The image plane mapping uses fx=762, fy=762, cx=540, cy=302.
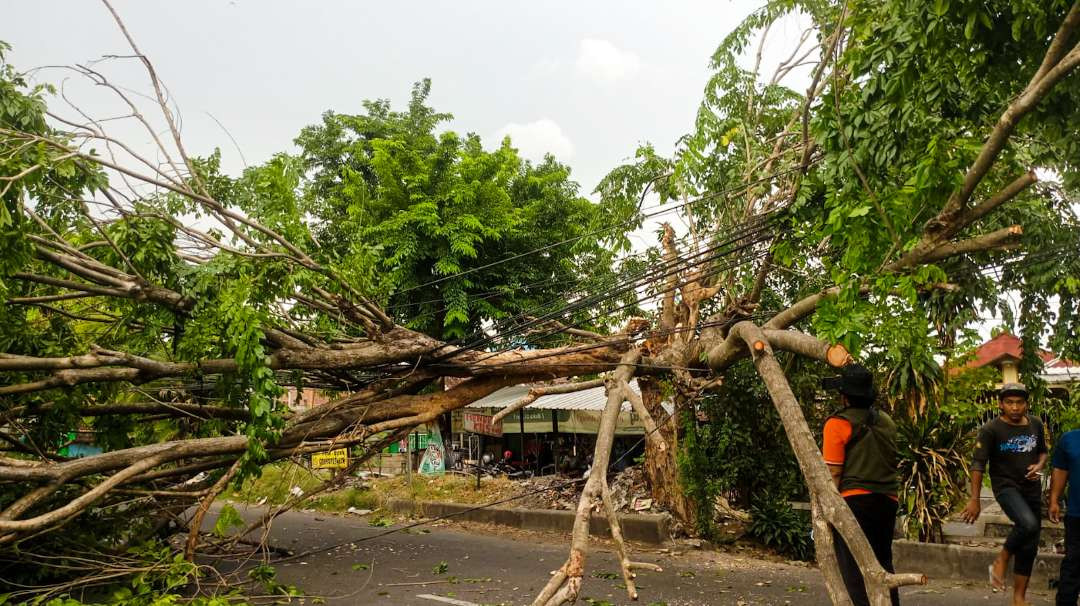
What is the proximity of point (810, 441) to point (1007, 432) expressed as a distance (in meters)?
1.95

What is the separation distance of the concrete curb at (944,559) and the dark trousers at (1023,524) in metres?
1.86

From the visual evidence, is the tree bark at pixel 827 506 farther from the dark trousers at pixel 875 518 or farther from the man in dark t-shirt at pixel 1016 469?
the man in dark t-shirt at pixel 1016 469

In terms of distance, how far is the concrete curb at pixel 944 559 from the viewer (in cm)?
729

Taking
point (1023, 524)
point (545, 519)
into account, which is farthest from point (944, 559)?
point (545, 519)

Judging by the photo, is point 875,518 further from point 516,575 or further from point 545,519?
point 545,519

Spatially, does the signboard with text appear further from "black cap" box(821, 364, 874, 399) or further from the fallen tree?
"black cap" box(821, 364, 874, 399)

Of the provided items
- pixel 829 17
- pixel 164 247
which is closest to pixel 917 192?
pixel 829 17

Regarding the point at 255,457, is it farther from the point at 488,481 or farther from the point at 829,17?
the point at 488,481

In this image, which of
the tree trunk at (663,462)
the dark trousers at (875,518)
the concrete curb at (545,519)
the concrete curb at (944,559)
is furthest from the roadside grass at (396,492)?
the dark trousers at (875,518)

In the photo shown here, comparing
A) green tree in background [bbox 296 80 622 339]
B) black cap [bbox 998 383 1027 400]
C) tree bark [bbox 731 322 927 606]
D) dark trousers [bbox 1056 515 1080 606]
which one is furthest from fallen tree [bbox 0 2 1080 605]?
green tree in background [bbox 296 80 622 339]

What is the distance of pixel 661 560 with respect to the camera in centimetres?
897

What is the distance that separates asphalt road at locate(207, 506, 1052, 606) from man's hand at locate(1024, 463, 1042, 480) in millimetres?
1747

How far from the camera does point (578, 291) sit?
26.1 feet

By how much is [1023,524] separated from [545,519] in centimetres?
720
